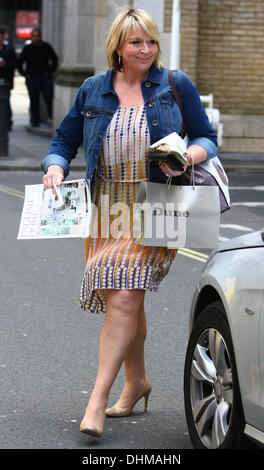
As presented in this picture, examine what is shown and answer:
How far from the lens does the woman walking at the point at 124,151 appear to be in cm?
449

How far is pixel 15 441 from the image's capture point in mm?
4648

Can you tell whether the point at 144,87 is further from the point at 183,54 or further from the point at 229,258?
the point at 183,54

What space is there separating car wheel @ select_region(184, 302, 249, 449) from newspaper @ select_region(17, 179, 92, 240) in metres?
0.66

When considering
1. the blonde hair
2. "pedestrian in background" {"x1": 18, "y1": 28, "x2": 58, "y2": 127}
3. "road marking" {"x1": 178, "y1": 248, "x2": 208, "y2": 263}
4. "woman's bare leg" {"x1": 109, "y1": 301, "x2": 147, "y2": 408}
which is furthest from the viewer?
"pedestrian in background" {"x1": 18, "y1": 28, "x2": 58, "y2": 127}

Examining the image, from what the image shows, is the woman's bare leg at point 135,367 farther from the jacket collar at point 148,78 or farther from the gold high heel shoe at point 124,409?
the jacket collar at point 148,78

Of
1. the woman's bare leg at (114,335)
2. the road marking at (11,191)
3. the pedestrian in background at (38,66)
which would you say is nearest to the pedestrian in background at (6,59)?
the pedestrian in background at (38,66)

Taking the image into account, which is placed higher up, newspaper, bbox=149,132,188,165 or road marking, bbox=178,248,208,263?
newspaper, bbox=149,132,188,165

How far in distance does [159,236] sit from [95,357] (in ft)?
6.13

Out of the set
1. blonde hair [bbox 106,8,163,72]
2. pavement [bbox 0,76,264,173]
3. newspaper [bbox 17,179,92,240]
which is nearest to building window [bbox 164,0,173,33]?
pavement [bbox 0,76,264,173]

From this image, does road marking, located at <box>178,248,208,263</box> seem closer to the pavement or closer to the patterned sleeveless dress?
→ the patterned sleeveless dress

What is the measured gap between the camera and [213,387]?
165 inches

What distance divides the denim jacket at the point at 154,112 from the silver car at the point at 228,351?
0.56 m


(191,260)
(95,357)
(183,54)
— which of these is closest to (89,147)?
(95,357)

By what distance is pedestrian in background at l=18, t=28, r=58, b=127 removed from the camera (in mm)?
22734
